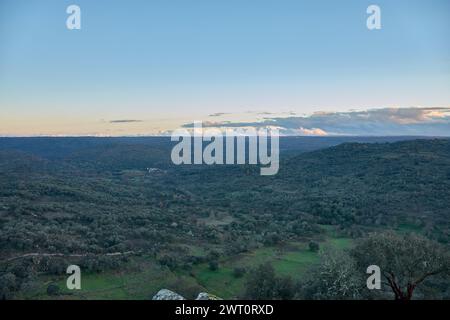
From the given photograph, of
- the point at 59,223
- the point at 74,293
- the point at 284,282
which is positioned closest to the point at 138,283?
the point at 74,293

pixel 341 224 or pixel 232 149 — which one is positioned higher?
pixel 232 149

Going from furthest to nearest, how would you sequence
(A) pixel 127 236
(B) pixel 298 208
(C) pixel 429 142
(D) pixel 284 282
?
(C) pixel 429 142 → (B) pixel 298 208 → (A) pixel 127 236 → (D) pixel 284 282

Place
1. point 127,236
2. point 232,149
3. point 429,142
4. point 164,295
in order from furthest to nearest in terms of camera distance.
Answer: point 232,149 < point 429,142 < point 127,236 < point 164,295

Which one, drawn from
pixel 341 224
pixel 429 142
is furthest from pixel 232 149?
pixel 341 224

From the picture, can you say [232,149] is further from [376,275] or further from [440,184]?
[376,275]

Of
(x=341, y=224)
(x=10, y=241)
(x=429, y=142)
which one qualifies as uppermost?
(x=429, y=142)

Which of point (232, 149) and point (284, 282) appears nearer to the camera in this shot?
point (284, 282)

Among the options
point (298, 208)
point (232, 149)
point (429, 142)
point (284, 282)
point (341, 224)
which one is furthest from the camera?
point (232, 149)

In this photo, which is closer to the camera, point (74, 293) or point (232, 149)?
point (74, 293)

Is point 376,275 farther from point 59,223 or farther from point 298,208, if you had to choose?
point 298,208
